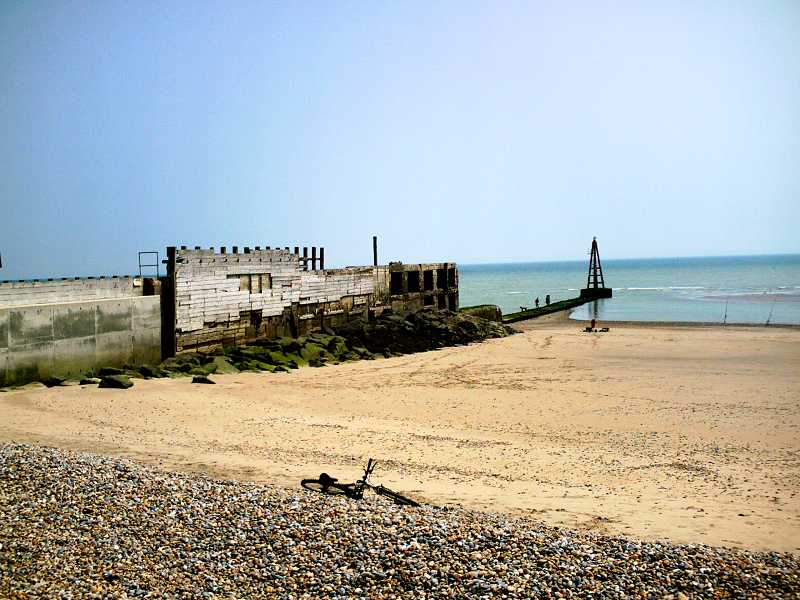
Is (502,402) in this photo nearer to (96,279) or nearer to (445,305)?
(96,279)

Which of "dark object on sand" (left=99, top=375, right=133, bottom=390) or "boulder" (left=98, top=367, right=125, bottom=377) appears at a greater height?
"boulder" (left=98, top=367, right=125, bottom=377)

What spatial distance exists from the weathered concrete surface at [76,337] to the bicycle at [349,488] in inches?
427

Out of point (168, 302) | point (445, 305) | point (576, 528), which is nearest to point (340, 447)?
point (576, 528)

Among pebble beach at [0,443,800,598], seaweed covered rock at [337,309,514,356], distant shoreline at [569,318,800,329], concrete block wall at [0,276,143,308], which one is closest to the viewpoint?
pebble beach at [0,443,800,598]

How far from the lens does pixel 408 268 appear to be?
35.3 m

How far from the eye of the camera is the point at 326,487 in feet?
28.7

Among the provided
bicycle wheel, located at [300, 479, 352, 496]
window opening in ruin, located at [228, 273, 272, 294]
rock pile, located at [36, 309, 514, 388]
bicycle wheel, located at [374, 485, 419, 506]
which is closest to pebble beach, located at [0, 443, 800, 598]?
bicycle wheel, located at [374, 485, 419, 506]

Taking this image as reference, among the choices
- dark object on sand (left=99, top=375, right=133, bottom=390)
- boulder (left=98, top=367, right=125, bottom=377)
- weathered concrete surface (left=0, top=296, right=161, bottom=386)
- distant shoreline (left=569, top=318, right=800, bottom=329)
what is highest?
weathered concrete surface (left=0, top=296, right=161, bottom=386)

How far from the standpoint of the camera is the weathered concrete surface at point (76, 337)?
16766 mm

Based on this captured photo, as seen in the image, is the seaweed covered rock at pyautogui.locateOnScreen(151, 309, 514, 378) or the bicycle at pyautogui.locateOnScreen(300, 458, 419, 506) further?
the seaweed covered rock at pyautogui.locateOnScreen(151, 309, 514, 378)

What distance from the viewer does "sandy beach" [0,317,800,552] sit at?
29.6 ft

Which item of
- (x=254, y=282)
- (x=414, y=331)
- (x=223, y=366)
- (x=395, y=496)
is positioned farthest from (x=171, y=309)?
(x=395, y=496)

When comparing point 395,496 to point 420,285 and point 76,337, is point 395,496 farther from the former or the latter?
point 420,285

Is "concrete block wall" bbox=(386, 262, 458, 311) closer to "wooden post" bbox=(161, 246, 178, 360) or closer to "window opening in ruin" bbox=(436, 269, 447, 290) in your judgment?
"window opening in ruin" bbox=(436, 269, 447, 290)
